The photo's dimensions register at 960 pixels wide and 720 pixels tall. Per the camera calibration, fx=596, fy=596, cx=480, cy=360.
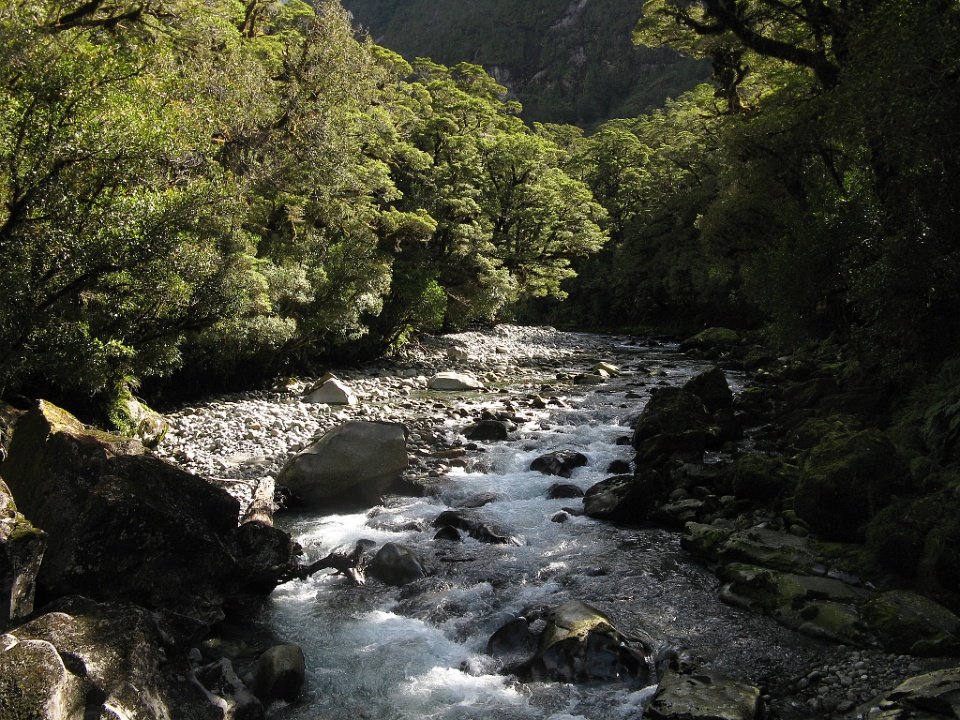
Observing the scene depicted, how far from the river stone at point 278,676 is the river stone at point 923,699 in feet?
17.1

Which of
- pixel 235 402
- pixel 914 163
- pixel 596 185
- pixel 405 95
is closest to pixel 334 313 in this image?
pixel 235 402

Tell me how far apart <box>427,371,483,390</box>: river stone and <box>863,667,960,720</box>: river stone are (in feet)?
57.5

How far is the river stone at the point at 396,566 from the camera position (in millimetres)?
8273

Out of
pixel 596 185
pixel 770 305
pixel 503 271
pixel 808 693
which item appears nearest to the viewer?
pixel 808 693

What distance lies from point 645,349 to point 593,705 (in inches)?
1255

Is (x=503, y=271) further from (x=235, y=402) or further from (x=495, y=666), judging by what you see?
(x=495, y=666)

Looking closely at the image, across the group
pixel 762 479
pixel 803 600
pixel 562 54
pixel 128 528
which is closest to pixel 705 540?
pixel 803 600

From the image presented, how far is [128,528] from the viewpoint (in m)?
6.70

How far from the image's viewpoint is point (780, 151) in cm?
1720

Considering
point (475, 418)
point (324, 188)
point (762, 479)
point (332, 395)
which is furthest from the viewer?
point (324, 188)

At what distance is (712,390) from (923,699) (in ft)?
38.8

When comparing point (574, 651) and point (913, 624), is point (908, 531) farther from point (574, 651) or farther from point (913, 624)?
point (574, 651)

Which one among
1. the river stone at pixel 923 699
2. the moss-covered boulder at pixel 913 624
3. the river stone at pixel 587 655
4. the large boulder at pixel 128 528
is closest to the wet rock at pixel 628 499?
the river stone at pixel 587 655

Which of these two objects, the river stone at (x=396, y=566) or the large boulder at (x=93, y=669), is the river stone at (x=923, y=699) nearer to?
the river stone at (x=396, y=566)
